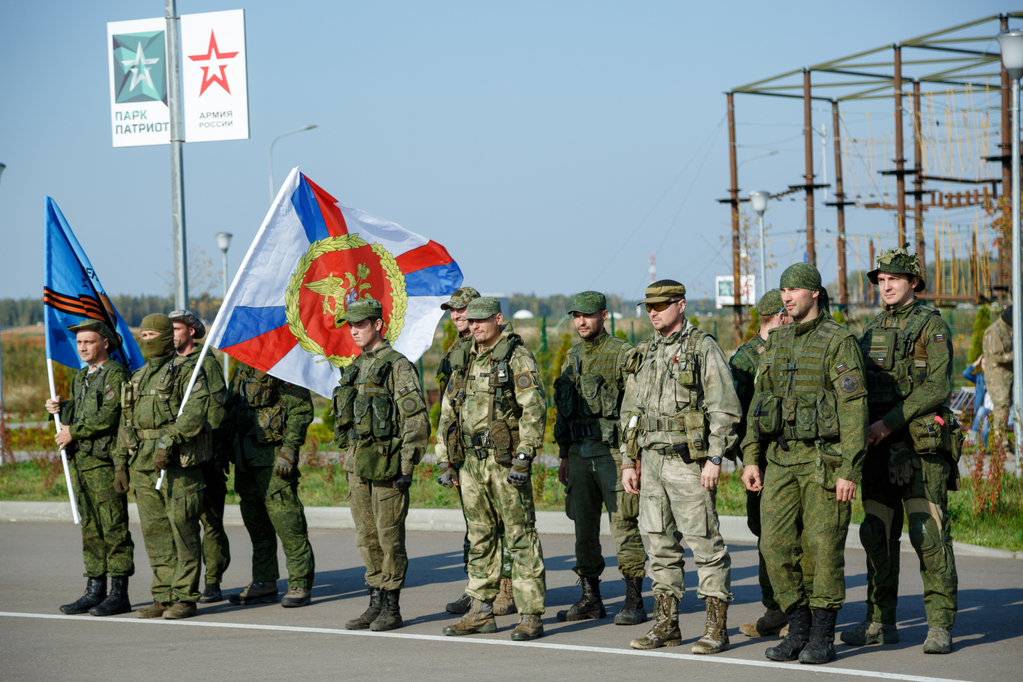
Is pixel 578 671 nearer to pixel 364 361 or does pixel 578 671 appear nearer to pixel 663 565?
pixel 663 565

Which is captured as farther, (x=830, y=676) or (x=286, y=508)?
(x=286, y=508)

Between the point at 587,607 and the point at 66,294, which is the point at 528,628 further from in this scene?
the point at 66,294

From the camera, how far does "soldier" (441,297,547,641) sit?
665 cm

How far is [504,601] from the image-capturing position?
745 centimetres

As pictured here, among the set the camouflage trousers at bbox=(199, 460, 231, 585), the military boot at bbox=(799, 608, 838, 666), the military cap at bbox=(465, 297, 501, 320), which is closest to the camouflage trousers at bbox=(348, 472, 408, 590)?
the military cap at bbox=(465, 297, 501, 320)

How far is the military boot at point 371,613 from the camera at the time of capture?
22.9 ft

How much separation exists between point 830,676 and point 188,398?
477 cm

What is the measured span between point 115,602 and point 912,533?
573 cm

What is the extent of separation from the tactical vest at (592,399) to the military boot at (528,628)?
1337 mm

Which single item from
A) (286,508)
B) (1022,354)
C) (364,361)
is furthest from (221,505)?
(1022,354)

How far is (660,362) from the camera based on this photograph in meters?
6.34

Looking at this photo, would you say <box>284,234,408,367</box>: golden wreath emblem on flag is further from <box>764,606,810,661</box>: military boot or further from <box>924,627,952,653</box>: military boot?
<box>924,627,952,653</box>: military boot

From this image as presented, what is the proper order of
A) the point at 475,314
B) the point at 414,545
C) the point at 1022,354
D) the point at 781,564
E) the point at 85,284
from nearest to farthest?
the point at 781,564, the point at 475,314, the point at 85,284, the point at 414,545, the point at 1022,354

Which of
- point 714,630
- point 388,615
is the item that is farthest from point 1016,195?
point 388,615
